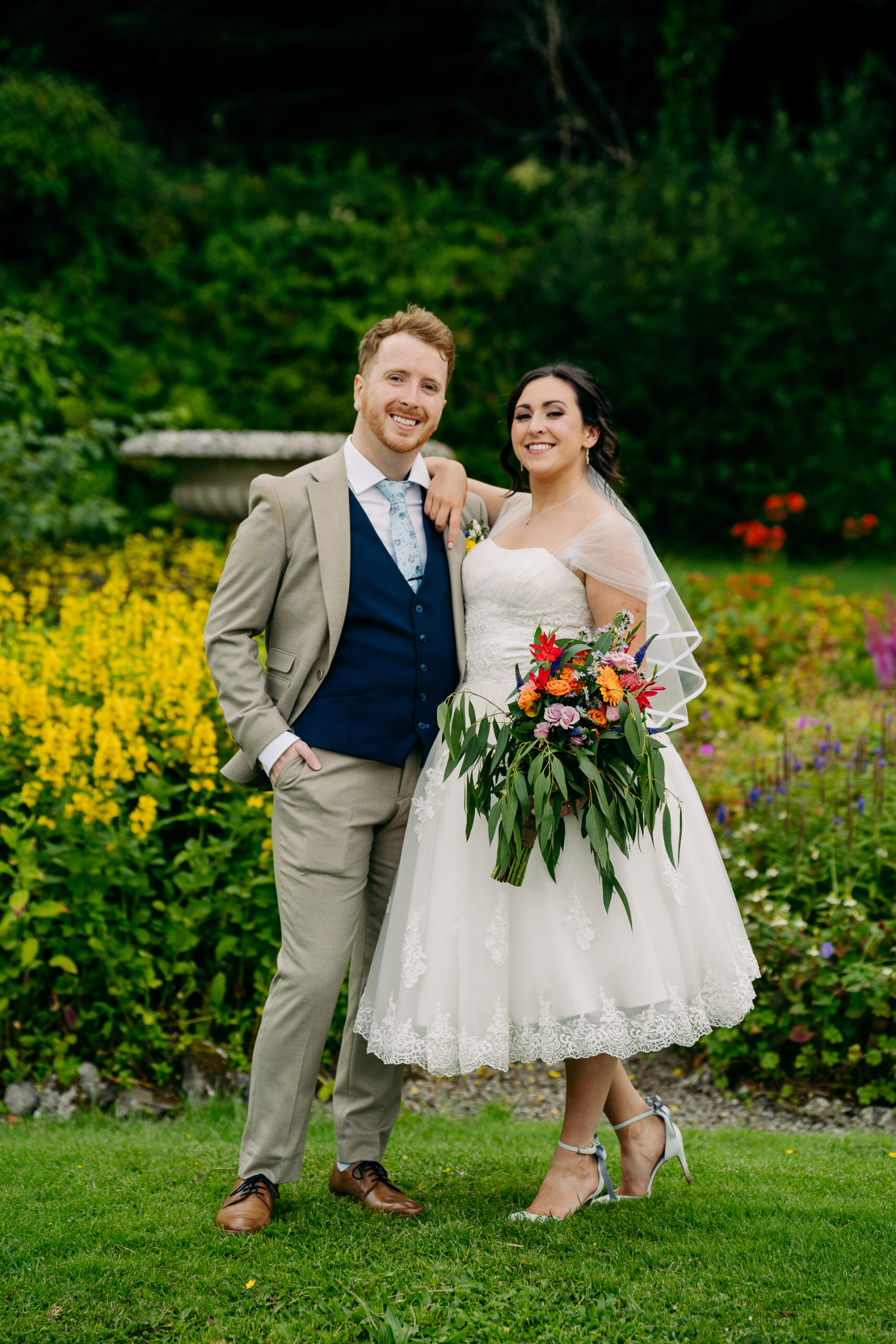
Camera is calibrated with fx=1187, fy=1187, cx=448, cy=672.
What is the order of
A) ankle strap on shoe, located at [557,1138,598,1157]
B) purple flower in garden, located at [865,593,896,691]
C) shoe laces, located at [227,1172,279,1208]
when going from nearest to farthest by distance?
shoe laces, located at [227,1172,279,1208], ankle strap on shoe, located at [557,1138,598,1157], purple flower in garden, located at [865,593,896,691]

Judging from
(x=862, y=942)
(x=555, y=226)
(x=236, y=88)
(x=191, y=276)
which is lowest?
(x=862, y=942)

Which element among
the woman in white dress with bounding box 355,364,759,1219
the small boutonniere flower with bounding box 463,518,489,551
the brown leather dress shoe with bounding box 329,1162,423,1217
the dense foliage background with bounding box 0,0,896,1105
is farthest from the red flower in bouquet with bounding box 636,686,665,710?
the dense foliage background with bounding box 0,0,896,1105

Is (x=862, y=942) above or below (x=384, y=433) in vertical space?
below

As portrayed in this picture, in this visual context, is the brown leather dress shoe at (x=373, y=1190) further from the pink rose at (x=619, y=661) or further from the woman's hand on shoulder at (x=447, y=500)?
the woman's hand on shoulder at (x=447, y=500)

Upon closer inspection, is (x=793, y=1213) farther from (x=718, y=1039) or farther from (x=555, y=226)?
(x=555, y=226)

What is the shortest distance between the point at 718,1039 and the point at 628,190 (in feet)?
32.5

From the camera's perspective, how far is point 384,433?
9.25 ft

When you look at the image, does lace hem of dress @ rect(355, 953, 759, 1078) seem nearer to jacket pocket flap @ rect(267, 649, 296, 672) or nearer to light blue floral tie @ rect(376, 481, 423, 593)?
jacket pocket flap @ rect(267, 649, 296, 672)

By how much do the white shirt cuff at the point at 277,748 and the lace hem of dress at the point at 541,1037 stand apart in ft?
2.03

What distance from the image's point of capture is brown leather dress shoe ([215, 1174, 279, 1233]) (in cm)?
262

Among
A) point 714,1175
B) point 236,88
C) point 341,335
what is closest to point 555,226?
point 341,335

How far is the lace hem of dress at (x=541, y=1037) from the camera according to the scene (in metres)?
2.57

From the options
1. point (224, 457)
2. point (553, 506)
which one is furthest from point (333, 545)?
point (224, 457)

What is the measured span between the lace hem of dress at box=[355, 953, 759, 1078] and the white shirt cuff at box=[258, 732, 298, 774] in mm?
619
